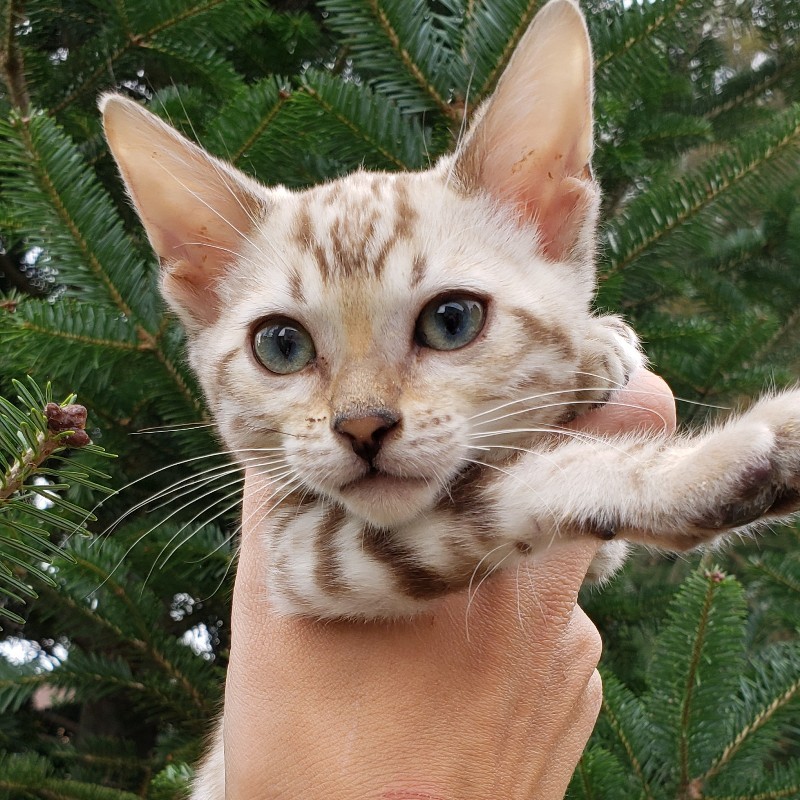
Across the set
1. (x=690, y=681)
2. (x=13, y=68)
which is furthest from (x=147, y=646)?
(x=13, y=68)

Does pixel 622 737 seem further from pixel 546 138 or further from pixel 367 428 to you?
pixel 546 138

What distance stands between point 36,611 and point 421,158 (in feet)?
5.28

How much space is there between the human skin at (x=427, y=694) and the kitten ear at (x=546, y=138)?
0.33 m

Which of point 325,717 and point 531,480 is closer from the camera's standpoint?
point 531,480

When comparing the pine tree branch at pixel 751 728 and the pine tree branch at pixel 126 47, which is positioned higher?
the pine tree branch at pixel 126 47

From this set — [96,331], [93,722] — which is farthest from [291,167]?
[93,722]

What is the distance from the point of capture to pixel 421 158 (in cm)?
190

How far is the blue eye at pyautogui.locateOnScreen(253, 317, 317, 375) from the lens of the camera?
1.26 meters

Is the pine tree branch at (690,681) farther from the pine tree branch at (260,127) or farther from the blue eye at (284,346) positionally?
the pine tree branch at (260,127)

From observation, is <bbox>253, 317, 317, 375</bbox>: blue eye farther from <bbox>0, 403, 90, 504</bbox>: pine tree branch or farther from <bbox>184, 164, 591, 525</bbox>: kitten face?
<bbox>0, 403, 90, 504</bbox>: pine tree branch

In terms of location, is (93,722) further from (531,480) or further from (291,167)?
(531,480)

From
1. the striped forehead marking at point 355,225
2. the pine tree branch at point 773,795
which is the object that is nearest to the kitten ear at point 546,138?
the striped forehead marking at point 355,225

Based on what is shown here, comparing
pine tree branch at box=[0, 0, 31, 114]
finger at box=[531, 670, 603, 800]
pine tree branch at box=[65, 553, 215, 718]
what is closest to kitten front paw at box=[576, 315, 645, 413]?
finger at box=[531, 670, 603, 800]

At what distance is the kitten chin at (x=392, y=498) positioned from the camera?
108 centimetres
